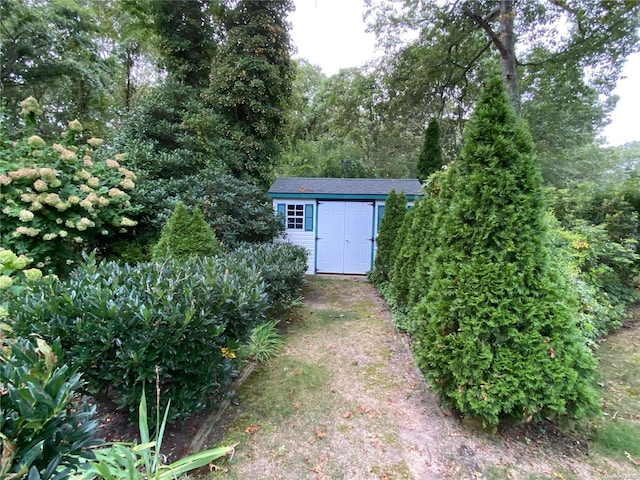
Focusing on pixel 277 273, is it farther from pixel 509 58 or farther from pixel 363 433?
pixel 509 58

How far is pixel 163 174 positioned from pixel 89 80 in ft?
19.1

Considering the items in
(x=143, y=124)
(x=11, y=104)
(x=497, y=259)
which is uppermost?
(x=11, y=104)

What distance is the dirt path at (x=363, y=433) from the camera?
196cm

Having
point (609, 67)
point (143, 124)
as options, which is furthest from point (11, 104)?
point (609, 67)

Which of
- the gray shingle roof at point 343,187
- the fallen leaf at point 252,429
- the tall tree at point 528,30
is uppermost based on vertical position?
→ the tall tree at point 528,30

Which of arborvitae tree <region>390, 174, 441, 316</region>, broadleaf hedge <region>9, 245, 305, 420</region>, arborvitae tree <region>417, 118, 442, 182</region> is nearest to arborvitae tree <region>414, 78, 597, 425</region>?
arborvitae tree <region>390, 174, 441, 316</region>

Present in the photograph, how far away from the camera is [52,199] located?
4.22 m

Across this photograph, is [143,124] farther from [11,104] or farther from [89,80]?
[11,104]

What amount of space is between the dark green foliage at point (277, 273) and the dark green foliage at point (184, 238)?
45 cm

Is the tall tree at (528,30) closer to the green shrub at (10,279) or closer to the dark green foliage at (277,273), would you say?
the dark green foliage at (277,273)

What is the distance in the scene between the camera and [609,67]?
27.6 feet

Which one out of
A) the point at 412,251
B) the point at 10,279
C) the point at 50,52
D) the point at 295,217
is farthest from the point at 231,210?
the point at 50,52

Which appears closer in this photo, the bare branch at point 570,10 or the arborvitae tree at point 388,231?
the arborvitae tree at point 388,231

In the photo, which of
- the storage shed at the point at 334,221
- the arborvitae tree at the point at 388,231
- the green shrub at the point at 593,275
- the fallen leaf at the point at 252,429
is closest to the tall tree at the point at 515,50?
the arborvitae tree at the point at 388,231
